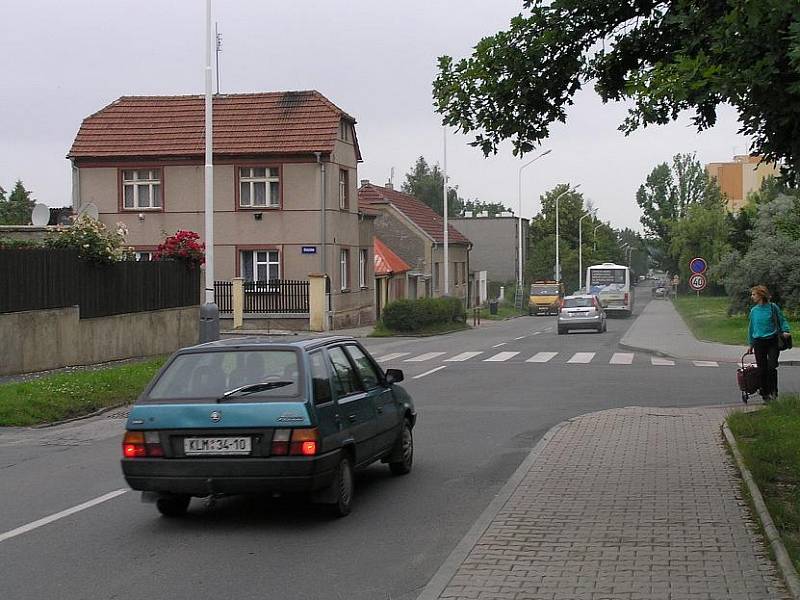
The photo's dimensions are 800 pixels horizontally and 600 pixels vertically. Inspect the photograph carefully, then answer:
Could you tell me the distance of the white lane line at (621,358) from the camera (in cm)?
2662

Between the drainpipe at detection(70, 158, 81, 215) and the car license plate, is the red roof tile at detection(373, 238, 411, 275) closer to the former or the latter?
the drainpipe at detection(70, 158, 81, 215)

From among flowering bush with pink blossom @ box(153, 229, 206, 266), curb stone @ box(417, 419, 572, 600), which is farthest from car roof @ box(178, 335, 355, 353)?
flowering bush with pink blossom @ box(153, 229, 206, 266)

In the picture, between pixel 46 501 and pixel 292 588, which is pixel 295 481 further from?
pixel 46 501

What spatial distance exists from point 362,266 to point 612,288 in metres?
23.7

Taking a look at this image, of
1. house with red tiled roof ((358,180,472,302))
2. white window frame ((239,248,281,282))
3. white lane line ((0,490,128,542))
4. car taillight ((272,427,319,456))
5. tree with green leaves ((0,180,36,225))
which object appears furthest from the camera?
tree with green leaves ((0,180,36,225))

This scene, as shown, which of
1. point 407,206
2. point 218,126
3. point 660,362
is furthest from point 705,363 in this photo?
point 407,206

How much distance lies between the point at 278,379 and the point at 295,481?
2.85 ft

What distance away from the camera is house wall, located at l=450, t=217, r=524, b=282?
103 m

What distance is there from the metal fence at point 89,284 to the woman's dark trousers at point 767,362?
12659 mm

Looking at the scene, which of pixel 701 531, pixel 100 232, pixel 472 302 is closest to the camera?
pixel 701 531

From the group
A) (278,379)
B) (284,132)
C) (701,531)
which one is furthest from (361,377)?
(284,132)

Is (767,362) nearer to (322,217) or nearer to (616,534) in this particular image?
(616,534)

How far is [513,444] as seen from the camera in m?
13.1

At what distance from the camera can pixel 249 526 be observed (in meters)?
8.73
